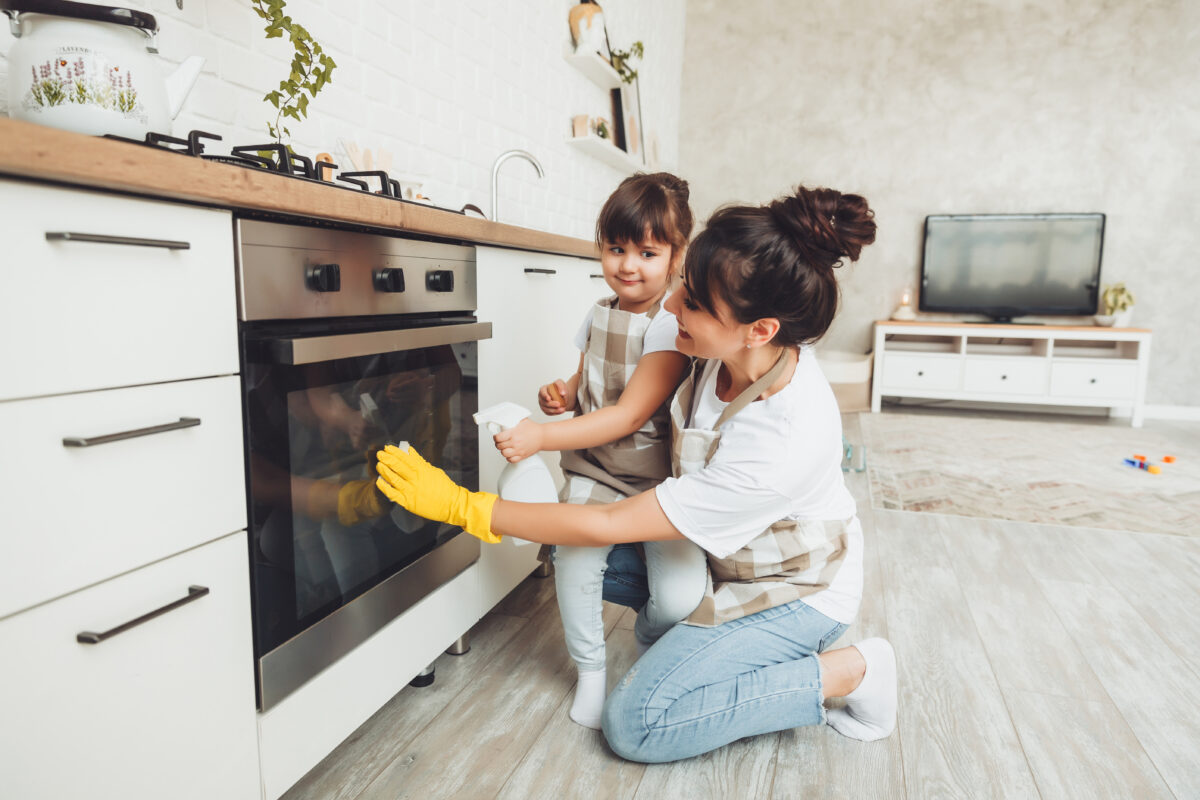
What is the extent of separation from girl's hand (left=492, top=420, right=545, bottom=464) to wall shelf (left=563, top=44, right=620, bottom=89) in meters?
2.13

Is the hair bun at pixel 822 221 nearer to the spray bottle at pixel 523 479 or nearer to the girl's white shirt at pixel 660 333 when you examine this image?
the girl's white shirt at pixel 660 333

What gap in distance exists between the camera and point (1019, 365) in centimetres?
432

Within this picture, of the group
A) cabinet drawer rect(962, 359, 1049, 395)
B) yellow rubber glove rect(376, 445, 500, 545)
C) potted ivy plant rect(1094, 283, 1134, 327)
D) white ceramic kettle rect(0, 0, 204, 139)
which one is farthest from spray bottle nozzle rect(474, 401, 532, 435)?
potted ivy plant rect(1094, 283, 1134, 327)

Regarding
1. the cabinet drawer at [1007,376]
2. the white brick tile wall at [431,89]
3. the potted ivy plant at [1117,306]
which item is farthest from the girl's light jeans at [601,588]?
the potted ivy plant at [1117,306]

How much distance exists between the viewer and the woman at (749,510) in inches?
37.6

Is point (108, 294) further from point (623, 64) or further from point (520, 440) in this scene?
point (623, 64)

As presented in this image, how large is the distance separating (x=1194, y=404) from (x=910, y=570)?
3818 millimetres

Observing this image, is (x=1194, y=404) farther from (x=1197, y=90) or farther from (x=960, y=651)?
(x=960, y=651)

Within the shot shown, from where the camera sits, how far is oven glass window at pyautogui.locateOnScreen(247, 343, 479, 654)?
2.81 ft

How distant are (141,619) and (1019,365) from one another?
4740mm

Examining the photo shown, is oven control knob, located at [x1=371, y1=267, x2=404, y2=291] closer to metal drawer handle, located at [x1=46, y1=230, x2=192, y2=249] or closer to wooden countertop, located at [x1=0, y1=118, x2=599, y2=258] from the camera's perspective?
wooden countertop, located at [x1=0, y1=118, x2=599, y2=258]

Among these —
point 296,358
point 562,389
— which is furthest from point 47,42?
point 562,389

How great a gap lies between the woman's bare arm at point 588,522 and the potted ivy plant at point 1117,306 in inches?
177

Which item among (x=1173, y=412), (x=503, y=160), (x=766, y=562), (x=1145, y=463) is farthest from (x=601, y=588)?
(x=1173, y=412)
